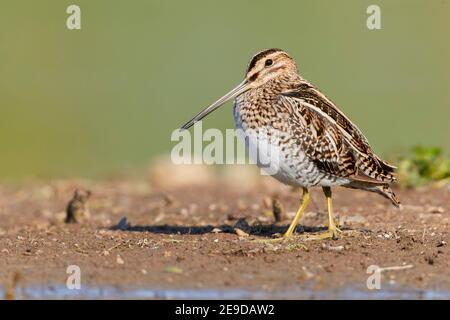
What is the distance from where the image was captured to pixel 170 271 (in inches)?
298

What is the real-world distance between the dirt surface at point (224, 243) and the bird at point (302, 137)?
45 centimetres

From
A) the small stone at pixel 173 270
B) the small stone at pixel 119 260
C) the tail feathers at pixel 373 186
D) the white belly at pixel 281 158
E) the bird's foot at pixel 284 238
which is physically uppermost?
the white belly at pixel 281 158

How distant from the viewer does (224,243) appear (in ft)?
27.9

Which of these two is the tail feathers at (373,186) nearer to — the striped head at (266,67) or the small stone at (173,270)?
the striped head at (266,67)

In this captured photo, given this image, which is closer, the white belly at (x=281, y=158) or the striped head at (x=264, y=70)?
the white belly at (x=281, y=158)

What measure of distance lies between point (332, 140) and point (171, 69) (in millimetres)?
12220

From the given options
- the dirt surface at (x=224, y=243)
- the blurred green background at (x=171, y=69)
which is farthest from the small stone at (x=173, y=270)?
the blurred green background at (x=171, y=69)

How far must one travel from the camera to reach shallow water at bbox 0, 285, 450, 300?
701 cm

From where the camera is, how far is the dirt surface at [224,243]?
7.41 meters

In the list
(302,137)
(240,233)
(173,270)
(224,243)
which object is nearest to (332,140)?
(302,137)

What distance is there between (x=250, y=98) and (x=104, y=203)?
3.47m

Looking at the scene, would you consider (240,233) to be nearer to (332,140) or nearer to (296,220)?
(296,220)
